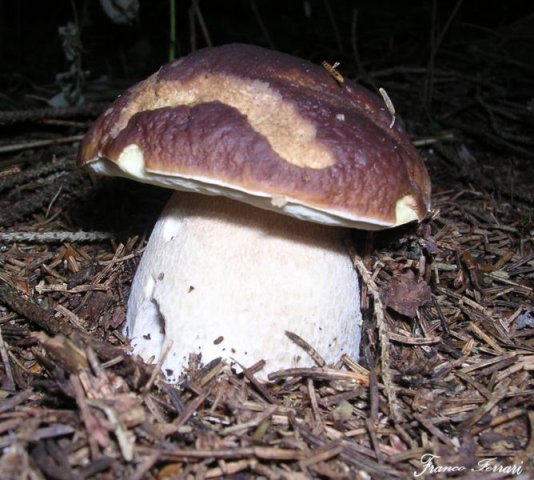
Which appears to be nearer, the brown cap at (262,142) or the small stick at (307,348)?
the brown cap at (262,142)

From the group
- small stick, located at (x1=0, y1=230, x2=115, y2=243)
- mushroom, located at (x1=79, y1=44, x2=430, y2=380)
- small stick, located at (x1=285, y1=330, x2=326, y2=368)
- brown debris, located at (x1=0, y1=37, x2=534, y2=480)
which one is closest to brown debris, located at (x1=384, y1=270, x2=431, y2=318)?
brown debris, located at (x1=0, y1=37, x2=534, y2=480)

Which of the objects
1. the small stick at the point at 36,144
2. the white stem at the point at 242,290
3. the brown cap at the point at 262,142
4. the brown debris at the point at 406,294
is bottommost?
the brown debris at the point at 406,294

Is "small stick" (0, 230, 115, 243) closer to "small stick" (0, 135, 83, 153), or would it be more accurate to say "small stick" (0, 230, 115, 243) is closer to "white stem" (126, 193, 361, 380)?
"white stem" (126, 193, 361, 380)

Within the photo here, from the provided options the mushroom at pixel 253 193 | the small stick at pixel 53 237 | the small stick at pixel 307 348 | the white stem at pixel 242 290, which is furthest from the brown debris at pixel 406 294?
the small stick at pixel 53 237

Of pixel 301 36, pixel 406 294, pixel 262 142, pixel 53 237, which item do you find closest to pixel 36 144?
pixel 53 237

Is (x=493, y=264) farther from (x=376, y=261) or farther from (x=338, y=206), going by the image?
(x=338, y=206)

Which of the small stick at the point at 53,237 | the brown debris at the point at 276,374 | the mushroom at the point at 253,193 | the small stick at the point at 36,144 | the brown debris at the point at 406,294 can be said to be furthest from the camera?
the small stick at the point at 36,144

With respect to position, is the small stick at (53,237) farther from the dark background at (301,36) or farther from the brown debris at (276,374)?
the dark background at (301,36)
